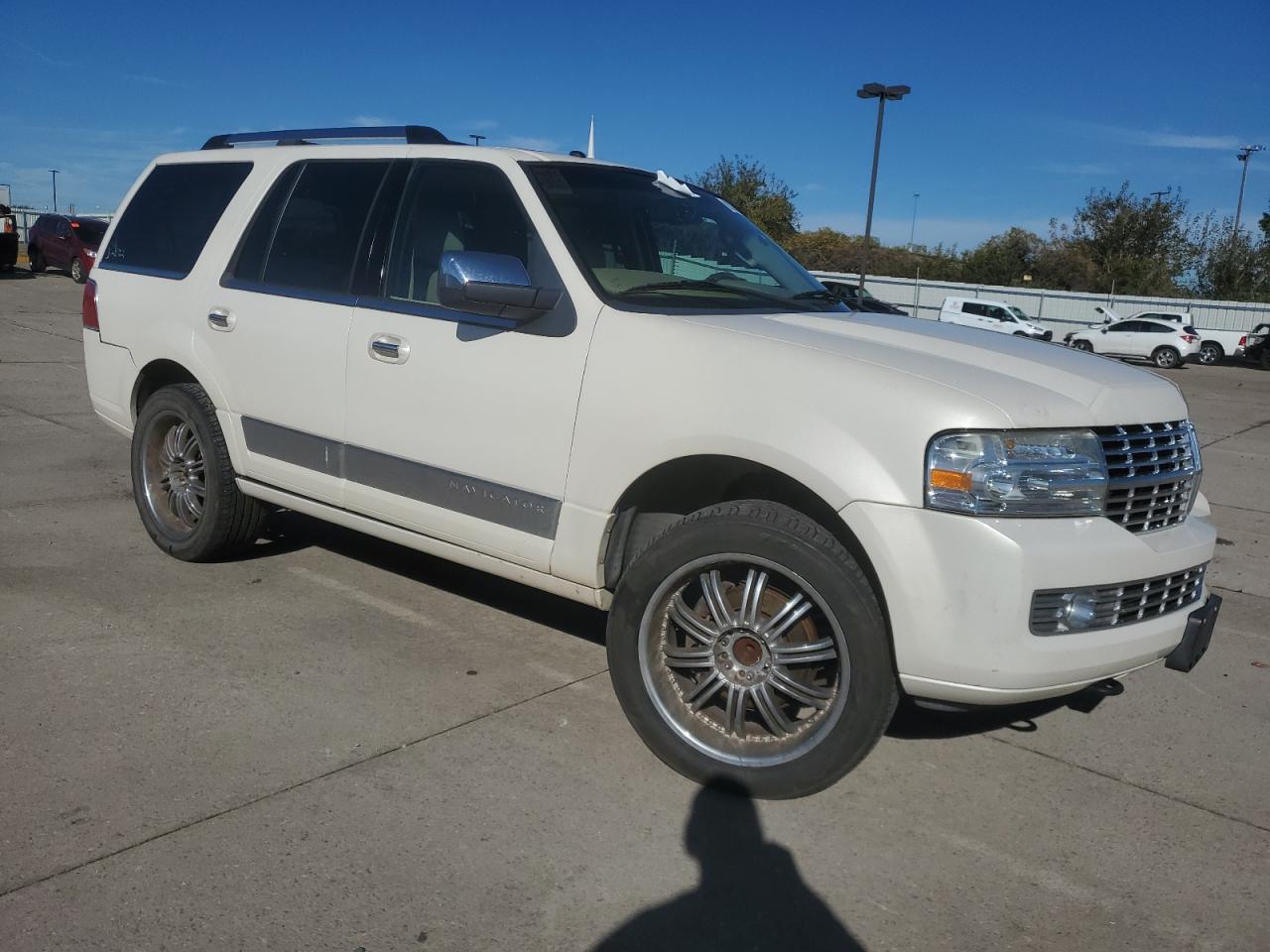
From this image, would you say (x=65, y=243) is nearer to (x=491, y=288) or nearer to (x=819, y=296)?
(x=819, y=296)

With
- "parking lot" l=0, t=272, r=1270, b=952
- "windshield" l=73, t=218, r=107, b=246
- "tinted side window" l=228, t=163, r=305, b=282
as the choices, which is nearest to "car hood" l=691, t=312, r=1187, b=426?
"parking lot" l=0, t=272, r=1270, b=952

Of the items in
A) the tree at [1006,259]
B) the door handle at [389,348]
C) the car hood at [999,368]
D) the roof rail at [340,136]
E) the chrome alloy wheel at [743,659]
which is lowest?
the chrome alloy wheel at [743,659]

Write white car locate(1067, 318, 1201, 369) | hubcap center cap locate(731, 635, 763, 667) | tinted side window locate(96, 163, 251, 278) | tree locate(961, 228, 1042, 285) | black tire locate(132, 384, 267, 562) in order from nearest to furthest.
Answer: hubcap center cap locate(731, 635, 763, 667) → black tire locate(132, 384, 267, 562) → tinted side window locate(96, 163, 251, 278) → white car locate(1067, 318, 1201, 369) → tree locate(961, 228, 1042, 285)

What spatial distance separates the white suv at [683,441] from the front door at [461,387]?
11mm

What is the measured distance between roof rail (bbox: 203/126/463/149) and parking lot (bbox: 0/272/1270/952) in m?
2.05

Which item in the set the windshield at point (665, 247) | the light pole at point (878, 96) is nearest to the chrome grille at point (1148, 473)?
the windshield at point (665, 247)

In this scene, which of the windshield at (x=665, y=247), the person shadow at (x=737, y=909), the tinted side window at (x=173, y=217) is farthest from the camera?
the tinted side window at (x=173, y=217)

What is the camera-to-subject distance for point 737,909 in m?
2.80

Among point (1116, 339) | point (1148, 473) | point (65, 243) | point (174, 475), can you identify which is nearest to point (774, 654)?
point (1148, 473)

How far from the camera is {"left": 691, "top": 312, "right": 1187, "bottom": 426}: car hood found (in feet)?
10.0

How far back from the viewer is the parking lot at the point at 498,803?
107 inches

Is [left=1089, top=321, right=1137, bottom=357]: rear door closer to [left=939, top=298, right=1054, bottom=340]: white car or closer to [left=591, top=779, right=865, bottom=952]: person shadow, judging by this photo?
[left=939, top=298, right=1054, bottom=340]: white car

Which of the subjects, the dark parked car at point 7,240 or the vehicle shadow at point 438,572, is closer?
the vehicle shadow at point 438,572

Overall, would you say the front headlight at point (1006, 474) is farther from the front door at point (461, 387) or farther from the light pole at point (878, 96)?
the light pole at point (878, 96)
